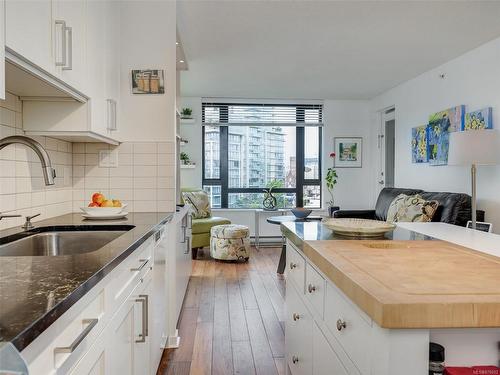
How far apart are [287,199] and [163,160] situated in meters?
4.14

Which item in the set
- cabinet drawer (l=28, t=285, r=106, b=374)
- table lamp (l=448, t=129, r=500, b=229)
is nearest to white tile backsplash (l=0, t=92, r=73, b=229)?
cabinet drawer (l=28, t=285, r=106, b=374)

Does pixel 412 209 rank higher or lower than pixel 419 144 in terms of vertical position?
lower

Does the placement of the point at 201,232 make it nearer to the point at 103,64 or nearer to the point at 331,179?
the point at 331,179

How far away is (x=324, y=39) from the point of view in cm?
375

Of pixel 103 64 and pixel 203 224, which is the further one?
pixel 203 224

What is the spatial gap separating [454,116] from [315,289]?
12.1 feet

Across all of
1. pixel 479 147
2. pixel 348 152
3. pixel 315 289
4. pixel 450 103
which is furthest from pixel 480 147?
pixel 348 152

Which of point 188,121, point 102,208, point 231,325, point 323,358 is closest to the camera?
point 323,358

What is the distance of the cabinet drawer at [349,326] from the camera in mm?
895

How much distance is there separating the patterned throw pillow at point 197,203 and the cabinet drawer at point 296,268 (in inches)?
149

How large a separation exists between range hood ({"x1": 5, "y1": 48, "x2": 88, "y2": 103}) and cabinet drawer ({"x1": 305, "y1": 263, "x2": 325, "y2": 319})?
122cm

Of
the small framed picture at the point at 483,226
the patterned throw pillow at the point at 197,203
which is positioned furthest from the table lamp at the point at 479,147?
the patterned throw pillow at the point at 197,203

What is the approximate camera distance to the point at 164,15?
9.19ft

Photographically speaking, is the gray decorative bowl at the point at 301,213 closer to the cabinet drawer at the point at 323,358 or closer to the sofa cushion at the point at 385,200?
the sofa cushion at the point at 385,200
